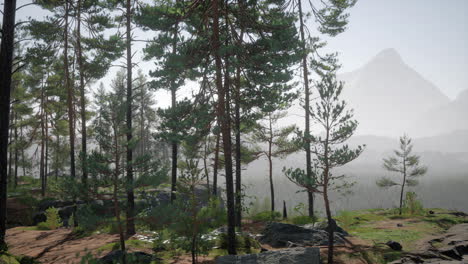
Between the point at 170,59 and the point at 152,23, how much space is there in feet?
4.77

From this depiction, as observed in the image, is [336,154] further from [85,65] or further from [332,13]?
[85,65]

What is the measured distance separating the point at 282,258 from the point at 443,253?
240 inches

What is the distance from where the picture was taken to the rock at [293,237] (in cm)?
1147

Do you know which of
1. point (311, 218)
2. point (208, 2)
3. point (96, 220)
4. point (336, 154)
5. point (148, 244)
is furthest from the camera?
point (311, 218)

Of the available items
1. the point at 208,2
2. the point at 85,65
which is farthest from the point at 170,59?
the point at 85,65

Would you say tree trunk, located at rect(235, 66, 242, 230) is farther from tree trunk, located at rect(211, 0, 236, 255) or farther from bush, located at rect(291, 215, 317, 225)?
bush, located at rect(291, 215, 317, 225)

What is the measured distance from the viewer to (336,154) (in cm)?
898

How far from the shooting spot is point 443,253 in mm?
9375

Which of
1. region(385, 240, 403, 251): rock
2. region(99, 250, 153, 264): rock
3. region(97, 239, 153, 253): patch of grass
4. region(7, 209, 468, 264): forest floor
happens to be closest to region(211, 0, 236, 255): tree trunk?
region(7, 209, 468, 264): forest floor

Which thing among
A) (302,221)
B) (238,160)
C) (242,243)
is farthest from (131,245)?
(302,221)

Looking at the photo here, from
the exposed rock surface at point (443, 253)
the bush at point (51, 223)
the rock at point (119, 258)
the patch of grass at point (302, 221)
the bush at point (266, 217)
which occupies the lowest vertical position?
the bush at point (266, 217)

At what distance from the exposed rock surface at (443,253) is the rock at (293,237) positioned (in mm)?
2861

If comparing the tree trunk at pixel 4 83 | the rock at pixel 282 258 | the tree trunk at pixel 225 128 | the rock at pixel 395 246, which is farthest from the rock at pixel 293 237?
the tree trunk at pixel 4 83

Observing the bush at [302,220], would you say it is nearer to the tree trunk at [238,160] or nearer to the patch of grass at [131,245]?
the tree trunk at [238,160]
